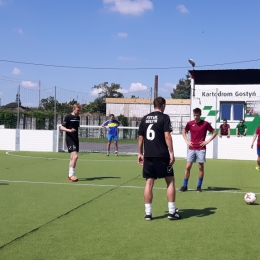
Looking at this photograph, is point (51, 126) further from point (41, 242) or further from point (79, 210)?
point (41, 242)

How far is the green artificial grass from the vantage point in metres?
5.39

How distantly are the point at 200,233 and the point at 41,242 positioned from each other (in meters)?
2.10

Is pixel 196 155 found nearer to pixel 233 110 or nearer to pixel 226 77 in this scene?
pixel 233 110

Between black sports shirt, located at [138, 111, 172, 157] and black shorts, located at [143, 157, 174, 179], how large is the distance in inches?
3.0

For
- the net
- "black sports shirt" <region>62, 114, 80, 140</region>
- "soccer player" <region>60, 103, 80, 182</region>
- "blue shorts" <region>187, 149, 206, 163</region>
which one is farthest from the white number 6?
the net

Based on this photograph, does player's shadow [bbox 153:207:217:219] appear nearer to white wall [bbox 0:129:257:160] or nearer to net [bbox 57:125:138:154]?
white wall [bbox 0:129:257:160]

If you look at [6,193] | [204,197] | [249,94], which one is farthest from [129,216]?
[249,94]

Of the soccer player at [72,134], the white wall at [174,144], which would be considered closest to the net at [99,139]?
the white wall at [174,144]

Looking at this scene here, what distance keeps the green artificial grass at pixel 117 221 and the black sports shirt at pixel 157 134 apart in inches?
40.8

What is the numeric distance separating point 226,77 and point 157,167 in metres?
24.5

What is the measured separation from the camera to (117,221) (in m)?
6.99

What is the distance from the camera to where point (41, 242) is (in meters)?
5.73

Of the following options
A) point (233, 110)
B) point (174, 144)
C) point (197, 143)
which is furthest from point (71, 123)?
point (233, 110)

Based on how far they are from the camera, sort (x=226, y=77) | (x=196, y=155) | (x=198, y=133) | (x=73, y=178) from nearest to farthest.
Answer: (x=198, y=133)
(x=196, y=155)
(x=73, y=178)
(x=226, y=77)
